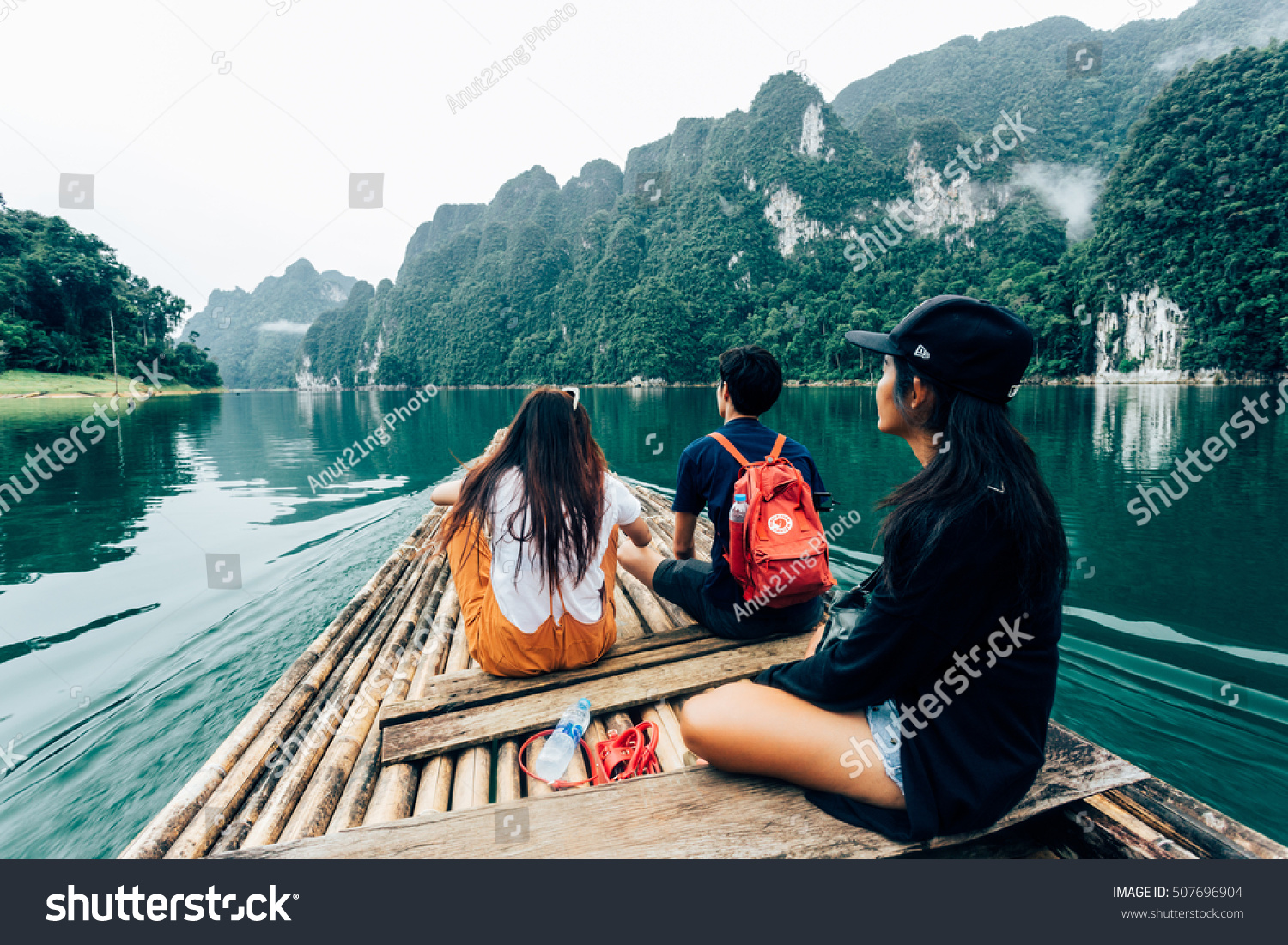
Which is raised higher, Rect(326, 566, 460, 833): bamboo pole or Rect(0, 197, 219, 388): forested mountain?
Rect(0, 197, 219, 388): forested mountain

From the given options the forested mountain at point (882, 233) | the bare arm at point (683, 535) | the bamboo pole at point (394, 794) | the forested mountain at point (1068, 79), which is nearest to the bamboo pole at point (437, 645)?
the bamboo pole at point (394, 794)

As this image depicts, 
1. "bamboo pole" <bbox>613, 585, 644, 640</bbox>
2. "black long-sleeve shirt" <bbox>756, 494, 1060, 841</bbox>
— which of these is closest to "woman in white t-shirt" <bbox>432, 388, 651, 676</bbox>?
"bamboo pole" <bbox>613, 585, 644, 640</bbox>

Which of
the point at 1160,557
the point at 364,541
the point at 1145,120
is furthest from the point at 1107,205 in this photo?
the point at 364,541

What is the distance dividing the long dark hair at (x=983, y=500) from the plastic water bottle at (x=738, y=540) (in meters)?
1.11

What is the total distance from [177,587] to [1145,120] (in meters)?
66.7

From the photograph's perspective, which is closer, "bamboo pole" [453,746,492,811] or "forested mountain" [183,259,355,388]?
"bamboo pole" [453,746,492,811]

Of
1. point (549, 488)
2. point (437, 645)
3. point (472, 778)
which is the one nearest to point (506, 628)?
point (472, 778)

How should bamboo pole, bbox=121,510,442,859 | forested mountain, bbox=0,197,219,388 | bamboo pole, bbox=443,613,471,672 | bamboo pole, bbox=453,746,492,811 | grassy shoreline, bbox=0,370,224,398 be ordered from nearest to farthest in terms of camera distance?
bamboo pole, bbox=121,510,442,859
bamboo pole, bbox=453,746,492,811
bamboo pole, bbox=443,613,471,672
grassy shoreline, bbox=0,370,224,398
forested mountain, bbox=0,197,219,388

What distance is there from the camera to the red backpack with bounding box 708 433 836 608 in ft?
7.73

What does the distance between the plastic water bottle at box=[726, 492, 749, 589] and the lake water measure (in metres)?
2.46

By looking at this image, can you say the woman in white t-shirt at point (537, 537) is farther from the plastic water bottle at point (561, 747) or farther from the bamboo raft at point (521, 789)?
the plastic water bottle at point (561, 747)

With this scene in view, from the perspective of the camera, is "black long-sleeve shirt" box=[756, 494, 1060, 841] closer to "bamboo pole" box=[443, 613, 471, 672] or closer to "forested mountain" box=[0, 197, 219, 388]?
"bamboo pole" box=[443, 613, 471, 672]

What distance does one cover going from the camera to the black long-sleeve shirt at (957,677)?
45.9 inches
